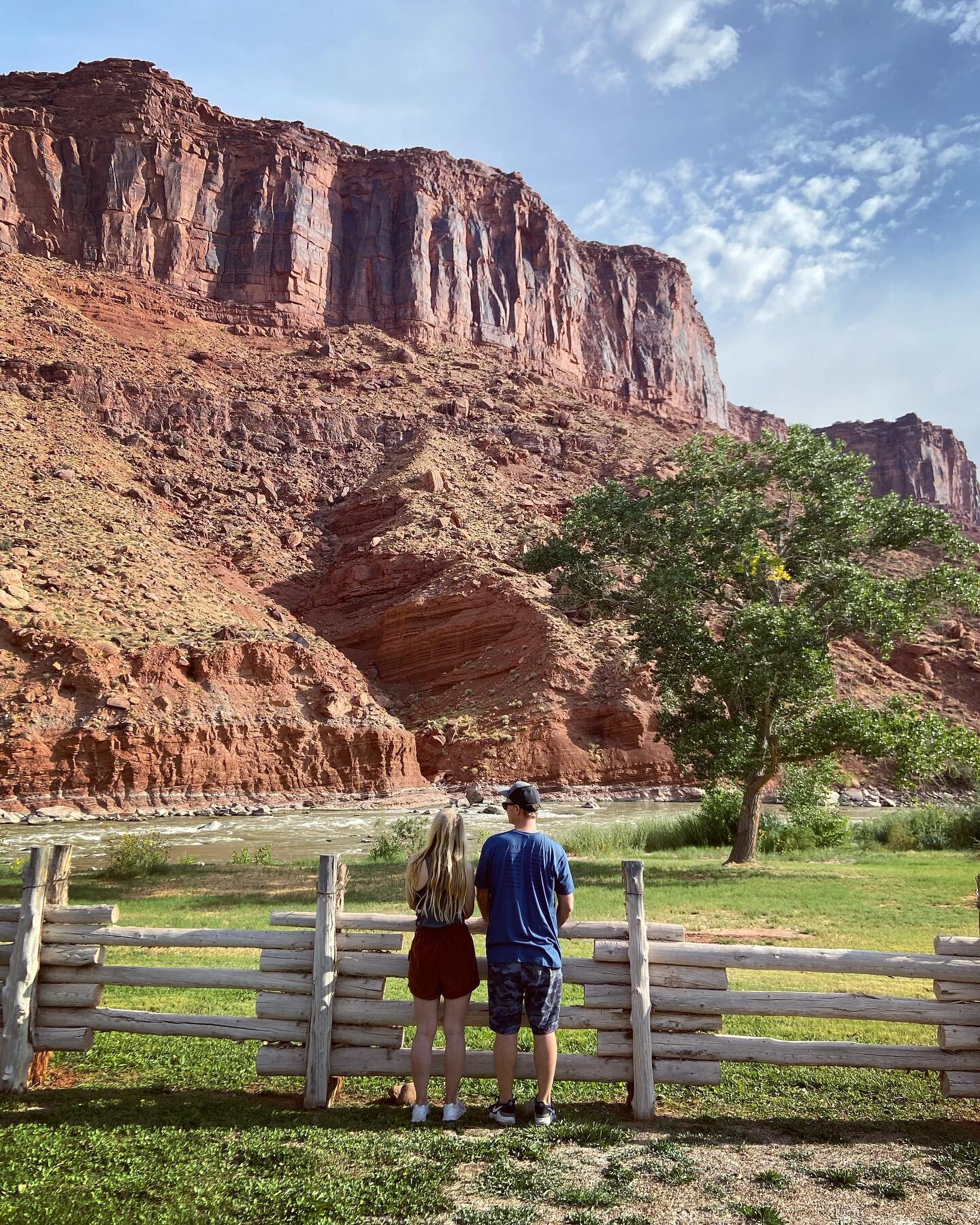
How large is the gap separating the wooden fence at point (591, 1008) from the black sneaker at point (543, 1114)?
30cm

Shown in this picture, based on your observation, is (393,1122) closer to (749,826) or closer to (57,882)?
(57,882)

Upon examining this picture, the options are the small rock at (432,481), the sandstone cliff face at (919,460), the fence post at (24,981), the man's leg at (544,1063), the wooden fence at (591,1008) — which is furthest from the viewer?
the sandstone cliff face at (919,460)

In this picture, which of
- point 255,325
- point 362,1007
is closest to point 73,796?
point 362,1007

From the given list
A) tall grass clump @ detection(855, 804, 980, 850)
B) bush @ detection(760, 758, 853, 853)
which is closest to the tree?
bush @ detection(760, 758, 853, 853)

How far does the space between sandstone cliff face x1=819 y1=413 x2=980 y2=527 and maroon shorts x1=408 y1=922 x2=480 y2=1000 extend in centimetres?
15231

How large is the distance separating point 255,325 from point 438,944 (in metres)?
83.6

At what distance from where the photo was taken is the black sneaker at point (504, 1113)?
5074 mm

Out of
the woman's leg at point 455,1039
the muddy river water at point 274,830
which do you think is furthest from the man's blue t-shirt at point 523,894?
the muddy river water at point 274,830

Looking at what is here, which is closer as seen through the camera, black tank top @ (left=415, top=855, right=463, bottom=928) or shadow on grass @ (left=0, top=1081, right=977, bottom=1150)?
shadow on grass @ (left=0, top=1081, right=977, bottom=1150)

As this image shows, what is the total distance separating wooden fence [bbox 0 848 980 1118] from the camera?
5.48m

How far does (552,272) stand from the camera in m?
102

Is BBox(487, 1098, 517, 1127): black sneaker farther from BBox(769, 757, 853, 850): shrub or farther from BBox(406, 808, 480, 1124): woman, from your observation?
BBox(769, 757, 853, 850): shrub

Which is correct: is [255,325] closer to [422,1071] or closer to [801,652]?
[801,652]

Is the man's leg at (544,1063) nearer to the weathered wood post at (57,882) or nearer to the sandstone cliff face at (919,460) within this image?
the weathered wood post at (57,882)
